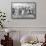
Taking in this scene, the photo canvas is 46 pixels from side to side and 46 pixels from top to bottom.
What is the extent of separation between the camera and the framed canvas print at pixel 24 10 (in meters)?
4.07

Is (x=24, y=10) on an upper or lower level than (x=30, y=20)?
upper

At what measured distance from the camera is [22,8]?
13.4ft

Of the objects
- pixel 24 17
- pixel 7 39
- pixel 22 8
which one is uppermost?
pixel 22 8

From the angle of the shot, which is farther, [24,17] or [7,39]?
[24,17]

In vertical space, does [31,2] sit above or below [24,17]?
above

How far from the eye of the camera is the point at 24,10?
4.09 meters

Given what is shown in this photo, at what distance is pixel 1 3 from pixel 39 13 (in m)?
1.20

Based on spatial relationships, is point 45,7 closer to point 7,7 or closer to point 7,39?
point 7,7

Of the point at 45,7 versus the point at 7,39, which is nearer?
the point at 7,39

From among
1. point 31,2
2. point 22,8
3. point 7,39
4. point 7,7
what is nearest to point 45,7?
point 31,2

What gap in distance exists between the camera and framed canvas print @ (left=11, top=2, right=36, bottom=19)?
4074 mm

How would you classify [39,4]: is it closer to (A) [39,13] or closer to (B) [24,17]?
(A) [39,13]

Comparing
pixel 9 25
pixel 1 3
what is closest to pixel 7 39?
pixel 9 25

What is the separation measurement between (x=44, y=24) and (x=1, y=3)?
146cm
